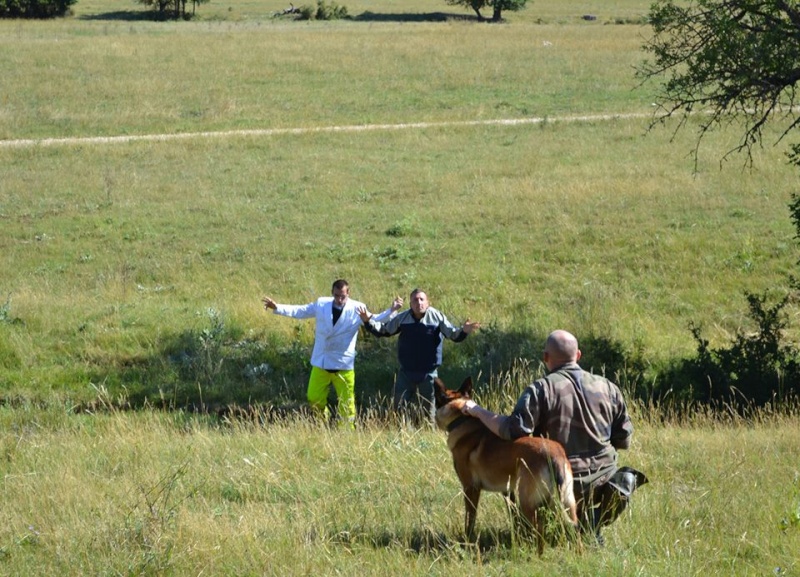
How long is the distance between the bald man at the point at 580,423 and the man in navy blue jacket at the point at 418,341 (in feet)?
15.4

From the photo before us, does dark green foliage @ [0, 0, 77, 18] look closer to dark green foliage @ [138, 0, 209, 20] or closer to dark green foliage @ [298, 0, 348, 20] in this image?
dark green foliage @ [138, 0, 209, 20]

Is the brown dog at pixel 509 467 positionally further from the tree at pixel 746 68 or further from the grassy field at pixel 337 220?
the grassy field at pixel 337 220

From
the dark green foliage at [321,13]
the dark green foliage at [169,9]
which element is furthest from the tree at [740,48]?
the dark green foliage at [321,13]

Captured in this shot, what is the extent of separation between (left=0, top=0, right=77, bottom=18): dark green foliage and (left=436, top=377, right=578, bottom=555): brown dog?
2632 inches

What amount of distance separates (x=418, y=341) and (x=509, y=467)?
16.8 ft

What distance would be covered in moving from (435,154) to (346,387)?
17.0 m

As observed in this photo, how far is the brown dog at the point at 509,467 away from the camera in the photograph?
5.19 meters

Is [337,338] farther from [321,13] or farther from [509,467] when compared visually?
[321,13]

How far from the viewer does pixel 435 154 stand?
27250mm

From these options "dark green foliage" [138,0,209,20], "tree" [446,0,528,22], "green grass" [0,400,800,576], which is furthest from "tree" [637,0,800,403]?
"dark green foliage" [138,0,209,20]

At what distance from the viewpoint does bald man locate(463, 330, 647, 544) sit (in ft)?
17.8

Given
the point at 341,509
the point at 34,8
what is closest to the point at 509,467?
the point at 341,509

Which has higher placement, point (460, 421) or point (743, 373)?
point (460, 421)

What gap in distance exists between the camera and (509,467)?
17.6ft
